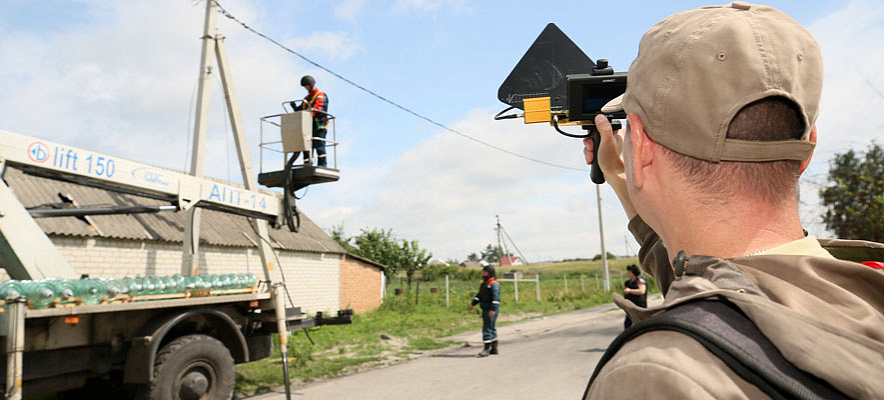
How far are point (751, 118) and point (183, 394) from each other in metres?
6.50

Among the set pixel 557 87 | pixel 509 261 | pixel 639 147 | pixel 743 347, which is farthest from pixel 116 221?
pixel 509 261

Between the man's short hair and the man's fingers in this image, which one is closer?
the man's short hair

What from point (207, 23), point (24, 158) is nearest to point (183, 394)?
point (24, 158)

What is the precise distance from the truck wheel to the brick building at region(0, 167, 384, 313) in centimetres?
310

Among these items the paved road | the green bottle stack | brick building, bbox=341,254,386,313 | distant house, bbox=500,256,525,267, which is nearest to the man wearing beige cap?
the green bottle stack

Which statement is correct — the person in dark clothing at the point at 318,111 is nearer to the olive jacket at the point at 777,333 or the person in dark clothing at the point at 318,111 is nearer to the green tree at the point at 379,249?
the olive jacket at the point at 777,333

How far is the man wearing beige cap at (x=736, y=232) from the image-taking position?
690 millimetres

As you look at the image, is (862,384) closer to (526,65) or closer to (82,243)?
(526,65)

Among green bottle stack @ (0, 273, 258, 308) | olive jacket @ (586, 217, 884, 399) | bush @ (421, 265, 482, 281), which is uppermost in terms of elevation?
olive jacket @ (586, 217, 884, 399)

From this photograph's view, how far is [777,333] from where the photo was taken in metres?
0.70

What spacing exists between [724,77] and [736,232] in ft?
0.88

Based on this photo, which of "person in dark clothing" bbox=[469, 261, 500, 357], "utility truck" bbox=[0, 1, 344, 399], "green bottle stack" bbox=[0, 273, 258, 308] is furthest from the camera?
"person in dark clothing" bbox=[469, 261, 500, 357]

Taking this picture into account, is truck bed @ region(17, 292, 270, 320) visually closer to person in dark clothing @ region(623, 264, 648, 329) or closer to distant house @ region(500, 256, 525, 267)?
person in dark clothing @ region(623, 264, 648, 329)

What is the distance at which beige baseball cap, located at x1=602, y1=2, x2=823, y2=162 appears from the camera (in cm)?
90
